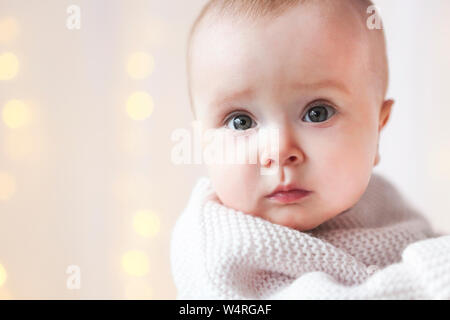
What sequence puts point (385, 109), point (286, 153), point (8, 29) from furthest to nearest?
1. point (8, 29)
2. point (385, 109)
3. point (286, 153)

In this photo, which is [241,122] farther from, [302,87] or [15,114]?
[15,114]

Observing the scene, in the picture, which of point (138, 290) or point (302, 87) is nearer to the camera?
point (302, 87)

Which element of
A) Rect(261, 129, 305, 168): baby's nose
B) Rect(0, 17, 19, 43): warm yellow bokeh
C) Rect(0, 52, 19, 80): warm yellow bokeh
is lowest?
Rect(261, 129, 305, 168): baby's nose

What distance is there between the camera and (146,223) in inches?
58.2

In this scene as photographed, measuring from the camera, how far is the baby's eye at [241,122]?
2.83ft

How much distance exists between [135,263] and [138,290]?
71 millimetres

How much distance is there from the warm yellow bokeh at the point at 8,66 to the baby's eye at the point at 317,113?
749 millimetres

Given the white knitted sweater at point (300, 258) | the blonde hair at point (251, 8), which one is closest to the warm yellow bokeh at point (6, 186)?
the white knitted sweater at point (300, 258)

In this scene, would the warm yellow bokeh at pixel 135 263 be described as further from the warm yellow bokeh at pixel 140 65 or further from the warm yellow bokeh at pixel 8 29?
the warm yellow bokeh at pixel 8 29

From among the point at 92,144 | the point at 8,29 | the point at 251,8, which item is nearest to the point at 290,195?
the point at 251,8

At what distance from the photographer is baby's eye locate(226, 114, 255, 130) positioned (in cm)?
86

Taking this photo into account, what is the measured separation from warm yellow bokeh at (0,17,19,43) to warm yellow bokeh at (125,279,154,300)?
0.67 meters

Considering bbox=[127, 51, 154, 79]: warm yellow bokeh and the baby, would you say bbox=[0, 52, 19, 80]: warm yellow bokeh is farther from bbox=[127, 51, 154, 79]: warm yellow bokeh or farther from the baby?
the baby

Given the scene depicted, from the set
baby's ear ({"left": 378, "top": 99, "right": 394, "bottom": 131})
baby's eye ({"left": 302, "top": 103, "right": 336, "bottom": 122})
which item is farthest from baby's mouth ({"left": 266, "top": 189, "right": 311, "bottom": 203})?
baby's ear ({"left": 378, "top": 99, "right": 394, "bottom": 131})
